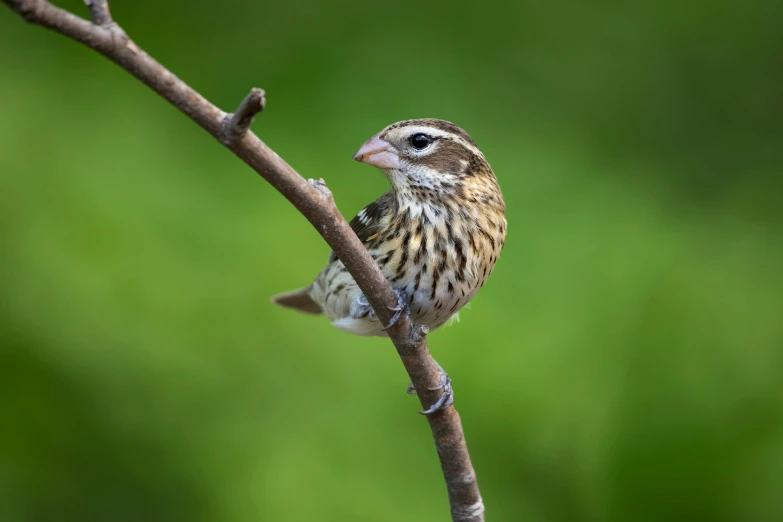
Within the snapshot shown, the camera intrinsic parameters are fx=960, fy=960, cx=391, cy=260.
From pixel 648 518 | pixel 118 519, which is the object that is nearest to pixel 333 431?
pixel 118 519

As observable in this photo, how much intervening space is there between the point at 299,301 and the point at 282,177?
1555mm

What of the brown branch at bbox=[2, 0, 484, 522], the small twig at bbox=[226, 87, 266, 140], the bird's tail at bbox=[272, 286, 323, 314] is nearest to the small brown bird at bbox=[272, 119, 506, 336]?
the brown branch at bbox=[2, 0, 484, 522]

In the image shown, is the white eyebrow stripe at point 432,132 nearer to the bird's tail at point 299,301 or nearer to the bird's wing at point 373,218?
the bird's wing at point 373,218

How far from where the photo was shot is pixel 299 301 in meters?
2.83

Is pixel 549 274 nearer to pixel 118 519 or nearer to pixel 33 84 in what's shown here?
pixel 118 519

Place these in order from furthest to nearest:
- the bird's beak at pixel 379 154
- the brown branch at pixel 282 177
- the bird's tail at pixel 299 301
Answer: the bird's tail at pixel 299 301
the bird's beak at pixel 379 154
the brown branch at pixel 282 177

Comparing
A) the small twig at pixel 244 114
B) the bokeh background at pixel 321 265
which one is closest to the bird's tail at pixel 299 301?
the bokeh background at pixel 321 265

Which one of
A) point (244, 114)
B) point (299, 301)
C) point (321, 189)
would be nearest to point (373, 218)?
point (299, 301)

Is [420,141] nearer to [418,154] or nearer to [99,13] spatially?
[418,154]

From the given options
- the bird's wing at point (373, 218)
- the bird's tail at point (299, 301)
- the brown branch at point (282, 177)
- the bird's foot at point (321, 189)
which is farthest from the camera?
the bird's tail at point (299, 301)

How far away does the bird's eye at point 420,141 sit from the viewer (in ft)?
6.98

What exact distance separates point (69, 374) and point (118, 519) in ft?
1.61

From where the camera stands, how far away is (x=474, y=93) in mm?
3342

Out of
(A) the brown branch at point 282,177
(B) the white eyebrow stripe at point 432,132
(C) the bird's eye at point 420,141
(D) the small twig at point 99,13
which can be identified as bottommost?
(A) the brown branch at point 282,177
